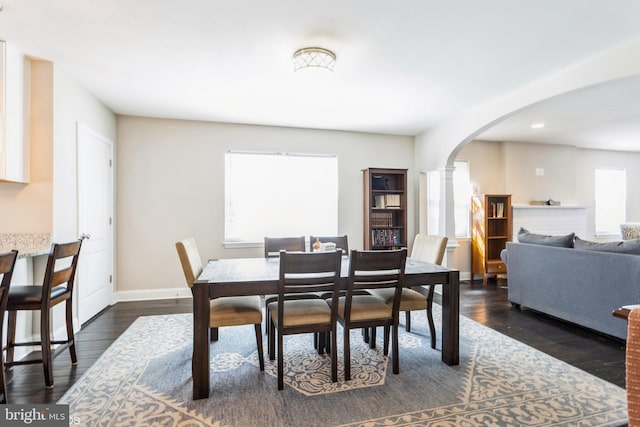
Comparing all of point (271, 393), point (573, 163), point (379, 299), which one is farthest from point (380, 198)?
point (573, 163)

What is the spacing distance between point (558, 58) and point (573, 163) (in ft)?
15.0

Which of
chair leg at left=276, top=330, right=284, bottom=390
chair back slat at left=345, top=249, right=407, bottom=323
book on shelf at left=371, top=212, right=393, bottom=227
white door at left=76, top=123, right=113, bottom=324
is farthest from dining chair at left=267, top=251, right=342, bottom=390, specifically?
book on shelf at left=371, top=212, right=393, bottom=227

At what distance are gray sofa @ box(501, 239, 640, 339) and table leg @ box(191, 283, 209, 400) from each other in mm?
3418

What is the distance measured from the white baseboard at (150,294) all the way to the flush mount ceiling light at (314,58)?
3.42 metres

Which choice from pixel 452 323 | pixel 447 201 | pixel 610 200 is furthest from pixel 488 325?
pixel 610 200

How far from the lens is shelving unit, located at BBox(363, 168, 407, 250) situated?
4.90 m

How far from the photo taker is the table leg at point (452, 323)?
2.47m

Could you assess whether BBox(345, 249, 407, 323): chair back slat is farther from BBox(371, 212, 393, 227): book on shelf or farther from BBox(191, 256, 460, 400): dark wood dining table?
BBox(371, 212, 393, 227): book on shelf

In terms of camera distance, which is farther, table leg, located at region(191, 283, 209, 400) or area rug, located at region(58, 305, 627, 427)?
table leg, located at region(191, 283, 209, 400)

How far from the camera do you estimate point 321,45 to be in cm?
253

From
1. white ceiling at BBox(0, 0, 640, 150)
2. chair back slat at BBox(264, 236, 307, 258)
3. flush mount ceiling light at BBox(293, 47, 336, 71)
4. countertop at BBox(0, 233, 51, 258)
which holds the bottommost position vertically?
chair back slat at BBox(264, 236, 307, 258)

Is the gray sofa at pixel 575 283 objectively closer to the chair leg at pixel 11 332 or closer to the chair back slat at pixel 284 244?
the chair back slat at pixel 284 244

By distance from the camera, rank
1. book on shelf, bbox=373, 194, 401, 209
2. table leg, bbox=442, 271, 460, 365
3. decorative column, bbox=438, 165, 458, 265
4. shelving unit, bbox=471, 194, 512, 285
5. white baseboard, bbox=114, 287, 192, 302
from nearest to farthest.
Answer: table leg, bbox=442, 271, 460, 365
white baseboard, bbox=114, 287, 192, 302
decorative column, bbox=438, 165, 458, 265
book on shelf, bbox=373, 194, 401, 209
shelving unit, bbox=471, 194, 512, 285

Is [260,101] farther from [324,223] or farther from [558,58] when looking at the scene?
[558,58]
